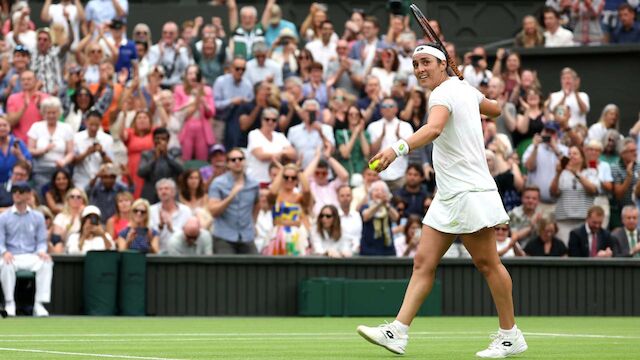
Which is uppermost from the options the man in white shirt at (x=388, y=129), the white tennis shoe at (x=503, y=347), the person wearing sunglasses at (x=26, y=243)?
the man in white shirt at (x=388, y=129)

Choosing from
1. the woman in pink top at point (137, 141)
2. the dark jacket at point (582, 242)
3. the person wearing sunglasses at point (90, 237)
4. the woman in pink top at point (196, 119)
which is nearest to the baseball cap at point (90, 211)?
the person wearing sunglasses at point (90, 237)

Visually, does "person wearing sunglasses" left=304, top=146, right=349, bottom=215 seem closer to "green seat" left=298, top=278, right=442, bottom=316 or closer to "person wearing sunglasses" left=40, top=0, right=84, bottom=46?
"green seat" left=298, top=278, right=442, bottom=316

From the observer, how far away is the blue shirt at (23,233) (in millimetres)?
17031

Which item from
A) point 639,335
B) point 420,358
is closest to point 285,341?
point 420,358

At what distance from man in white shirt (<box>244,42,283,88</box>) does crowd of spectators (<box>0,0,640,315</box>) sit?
21mm

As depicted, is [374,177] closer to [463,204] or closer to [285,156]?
[285,156]

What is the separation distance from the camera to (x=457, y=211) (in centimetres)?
956

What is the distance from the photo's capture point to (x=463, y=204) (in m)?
9.54

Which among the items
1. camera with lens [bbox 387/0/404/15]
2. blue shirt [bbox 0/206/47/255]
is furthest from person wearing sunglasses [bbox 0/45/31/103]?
camera with lens [bbox 387/0/404/15]

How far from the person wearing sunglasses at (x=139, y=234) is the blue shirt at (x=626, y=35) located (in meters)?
10.7

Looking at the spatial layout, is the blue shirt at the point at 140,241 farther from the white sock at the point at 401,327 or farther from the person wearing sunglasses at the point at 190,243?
the white sock at the point at 401,327

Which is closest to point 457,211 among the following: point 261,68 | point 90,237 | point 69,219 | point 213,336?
point 213,336

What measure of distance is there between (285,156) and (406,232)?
6.92 feet

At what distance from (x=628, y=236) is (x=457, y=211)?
10.2 m
